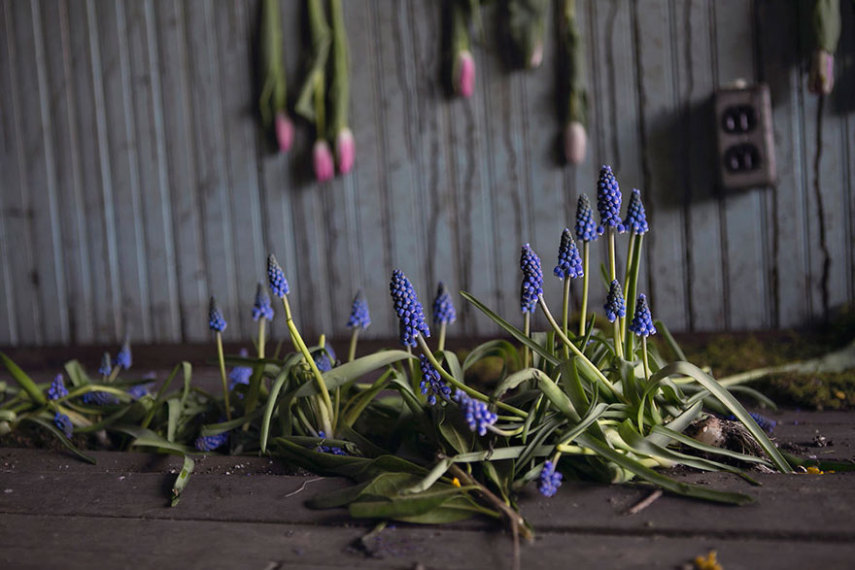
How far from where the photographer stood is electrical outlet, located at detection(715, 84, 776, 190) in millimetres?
2561

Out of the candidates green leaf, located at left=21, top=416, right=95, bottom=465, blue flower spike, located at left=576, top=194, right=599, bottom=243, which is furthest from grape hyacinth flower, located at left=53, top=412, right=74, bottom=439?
blue flower spike, located at left=576, top=194, right=599, bottom=243

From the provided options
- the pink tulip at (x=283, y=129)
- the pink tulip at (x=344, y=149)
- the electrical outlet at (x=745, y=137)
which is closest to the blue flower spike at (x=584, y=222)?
the electrical outlet at (x=745, y=137)

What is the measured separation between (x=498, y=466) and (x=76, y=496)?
0.60m

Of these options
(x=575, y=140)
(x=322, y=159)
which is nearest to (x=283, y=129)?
(x=322, y=159)

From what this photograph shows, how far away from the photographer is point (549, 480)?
87cm

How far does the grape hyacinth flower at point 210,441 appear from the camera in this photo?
4.11 feet

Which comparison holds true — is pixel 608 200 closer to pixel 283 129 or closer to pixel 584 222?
pixel 584 222

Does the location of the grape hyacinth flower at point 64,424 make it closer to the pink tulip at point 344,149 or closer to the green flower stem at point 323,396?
the green flower stem at point 323,396

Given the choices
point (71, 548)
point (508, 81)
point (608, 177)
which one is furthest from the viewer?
point (508, 81)

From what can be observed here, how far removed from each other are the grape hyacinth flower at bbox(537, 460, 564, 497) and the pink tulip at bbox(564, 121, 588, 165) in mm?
2083

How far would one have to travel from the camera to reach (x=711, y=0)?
2.68 m

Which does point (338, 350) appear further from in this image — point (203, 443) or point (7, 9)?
point (7, 9)

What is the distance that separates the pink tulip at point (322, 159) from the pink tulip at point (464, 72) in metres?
0.58

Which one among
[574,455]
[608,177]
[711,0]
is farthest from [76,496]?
[711,0]
